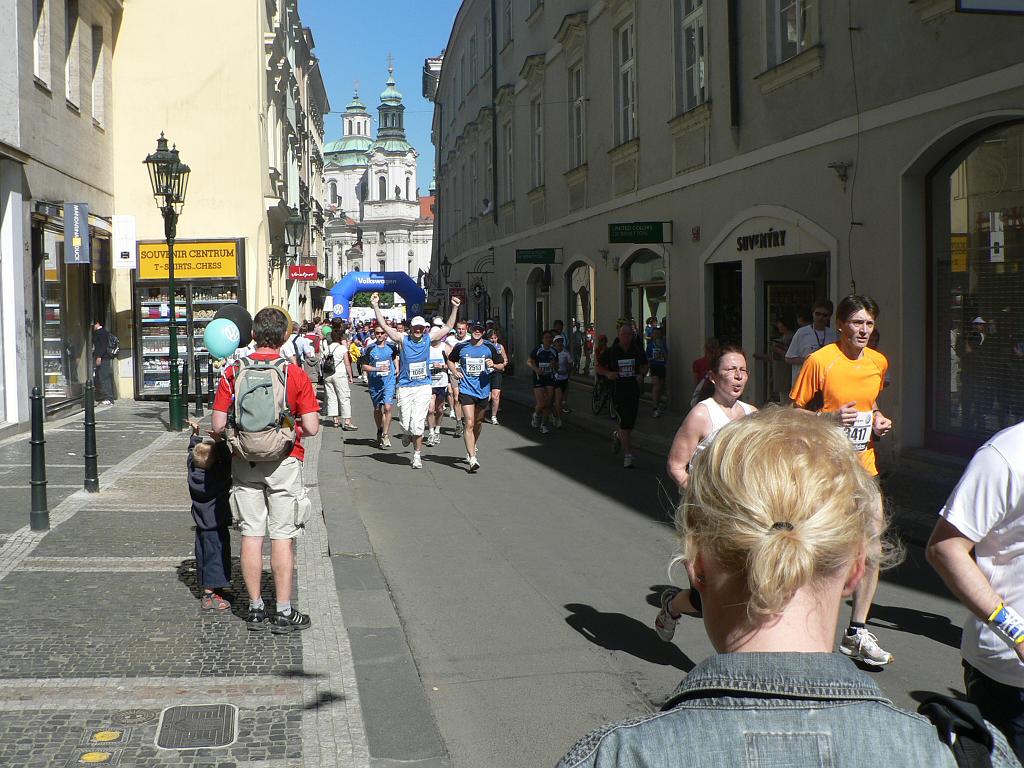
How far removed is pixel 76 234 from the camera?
17859mm

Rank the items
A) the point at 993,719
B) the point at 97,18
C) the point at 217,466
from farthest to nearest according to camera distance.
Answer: the point at 97,18 → the point at 217,466 → the point at 993,719

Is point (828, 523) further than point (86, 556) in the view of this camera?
No

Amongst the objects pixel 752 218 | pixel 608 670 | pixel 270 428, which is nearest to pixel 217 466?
pixel 270 428

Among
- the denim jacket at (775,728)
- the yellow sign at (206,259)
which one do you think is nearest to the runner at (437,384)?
the yellow sign at (206,259)

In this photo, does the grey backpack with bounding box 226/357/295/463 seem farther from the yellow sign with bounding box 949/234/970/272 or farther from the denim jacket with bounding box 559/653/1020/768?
the yellow sign with bounding box 949/234/970/272

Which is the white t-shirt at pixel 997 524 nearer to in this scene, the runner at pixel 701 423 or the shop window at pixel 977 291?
the runner at pixel 701 423

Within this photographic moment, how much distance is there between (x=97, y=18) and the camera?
69.6 feet

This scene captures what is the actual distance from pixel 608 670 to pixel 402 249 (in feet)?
413

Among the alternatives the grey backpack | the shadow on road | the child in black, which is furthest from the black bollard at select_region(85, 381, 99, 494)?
the shadow on road

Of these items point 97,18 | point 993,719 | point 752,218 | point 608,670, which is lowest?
point 608,670

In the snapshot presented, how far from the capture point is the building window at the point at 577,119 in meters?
24.2

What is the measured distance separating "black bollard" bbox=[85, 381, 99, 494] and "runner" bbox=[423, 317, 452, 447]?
538 centimetres

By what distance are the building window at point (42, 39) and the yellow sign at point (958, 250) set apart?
12.7 m

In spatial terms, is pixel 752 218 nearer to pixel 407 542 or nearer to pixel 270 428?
pixel 407 542
